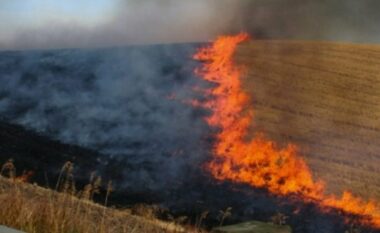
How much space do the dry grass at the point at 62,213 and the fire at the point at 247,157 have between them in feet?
5.76

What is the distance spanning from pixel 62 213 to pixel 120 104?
15.0 ft

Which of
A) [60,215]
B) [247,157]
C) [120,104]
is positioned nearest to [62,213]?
[60,215]

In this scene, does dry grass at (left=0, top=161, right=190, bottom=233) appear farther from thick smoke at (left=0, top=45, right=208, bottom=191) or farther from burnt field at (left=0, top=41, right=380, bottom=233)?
thick smoke at (left=0, top=45, right=208, bottom=191)

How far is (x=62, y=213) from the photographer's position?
189 inches

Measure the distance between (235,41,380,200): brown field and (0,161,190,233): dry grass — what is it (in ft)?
8.79

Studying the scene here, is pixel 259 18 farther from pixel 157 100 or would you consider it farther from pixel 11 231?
pixel 11 231

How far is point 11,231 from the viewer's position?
10.5 feet

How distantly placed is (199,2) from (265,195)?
3456 millimetres

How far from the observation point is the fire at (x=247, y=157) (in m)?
7.82

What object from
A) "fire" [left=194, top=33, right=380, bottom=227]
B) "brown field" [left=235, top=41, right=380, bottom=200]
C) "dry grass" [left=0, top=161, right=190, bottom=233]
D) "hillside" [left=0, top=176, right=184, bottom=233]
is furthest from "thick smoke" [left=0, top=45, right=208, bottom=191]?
"hillside" [left=0, top=176, right=184, bottom=233]

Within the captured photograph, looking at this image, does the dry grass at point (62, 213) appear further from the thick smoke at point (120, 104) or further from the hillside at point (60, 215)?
the thick smoke at point (120, 104)

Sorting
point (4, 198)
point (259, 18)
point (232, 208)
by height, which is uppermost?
point (259, 18)

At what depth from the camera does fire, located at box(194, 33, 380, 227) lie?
25.7ft

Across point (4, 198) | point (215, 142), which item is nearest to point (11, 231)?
point (4, 198)
